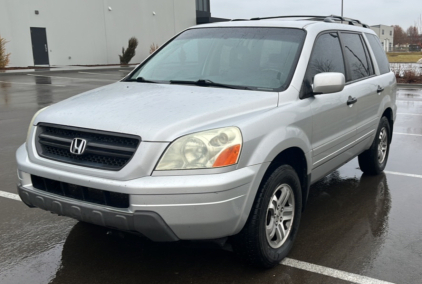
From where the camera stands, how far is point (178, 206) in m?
2.84

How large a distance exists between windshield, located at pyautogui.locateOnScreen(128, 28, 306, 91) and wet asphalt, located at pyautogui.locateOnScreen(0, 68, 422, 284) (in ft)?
4.74

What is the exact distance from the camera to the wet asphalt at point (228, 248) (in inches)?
133

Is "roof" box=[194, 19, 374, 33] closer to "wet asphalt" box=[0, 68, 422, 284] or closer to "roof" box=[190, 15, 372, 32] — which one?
"roof" box=[190, 15, 372, 32]

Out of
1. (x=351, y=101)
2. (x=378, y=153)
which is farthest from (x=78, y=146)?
(x=378, y=153)

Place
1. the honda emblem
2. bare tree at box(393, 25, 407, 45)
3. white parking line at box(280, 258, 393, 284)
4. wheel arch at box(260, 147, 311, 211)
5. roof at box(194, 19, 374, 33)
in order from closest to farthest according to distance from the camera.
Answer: the honda emblem → white parking line at box(280, 258, 393, 284) → wheel arch at box(260, 147, 311, 211) → roof at box(194, 19, 374, 33) → bare tree at box(393, 25, 407, 45)

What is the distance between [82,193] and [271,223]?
4.62 ft

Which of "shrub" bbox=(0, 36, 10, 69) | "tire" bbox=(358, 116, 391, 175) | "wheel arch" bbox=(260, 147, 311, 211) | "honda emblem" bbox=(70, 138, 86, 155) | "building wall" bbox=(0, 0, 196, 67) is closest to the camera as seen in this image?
"honda emblem" bbox=(70, 138, 86, 155)

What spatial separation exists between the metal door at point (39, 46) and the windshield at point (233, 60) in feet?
85.7

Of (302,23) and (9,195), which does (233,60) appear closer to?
(302,23)

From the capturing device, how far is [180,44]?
15.6 feet

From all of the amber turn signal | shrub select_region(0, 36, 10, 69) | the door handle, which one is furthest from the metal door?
the amber turn signal

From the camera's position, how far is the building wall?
89.5 feet

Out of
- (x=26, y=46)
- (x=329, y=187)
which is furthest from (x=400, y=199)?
(x=26, y=46)

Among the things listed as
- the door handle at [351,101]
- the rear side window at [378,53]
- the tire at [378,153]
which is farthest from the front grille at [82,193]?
the rear side window at [378,53]
